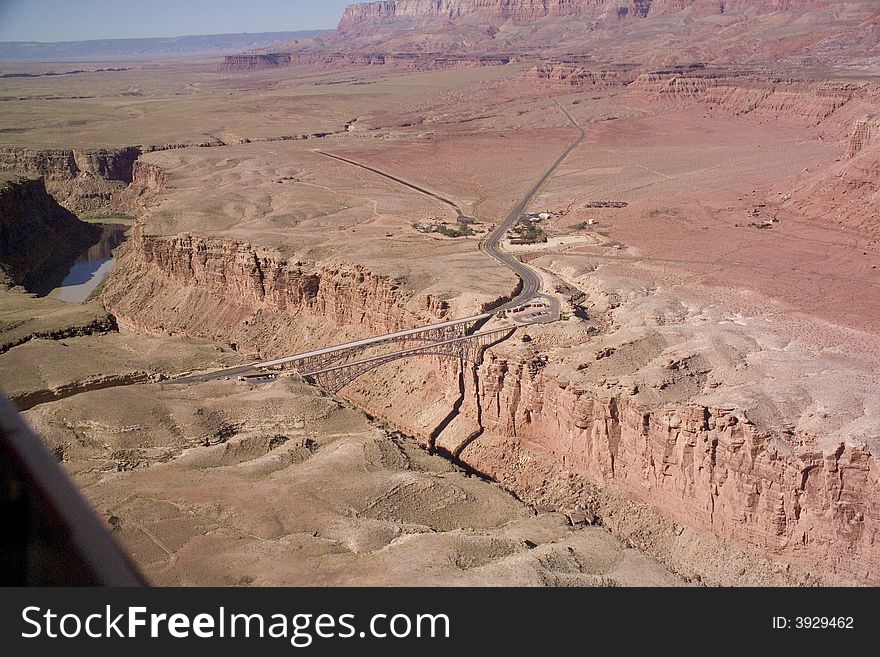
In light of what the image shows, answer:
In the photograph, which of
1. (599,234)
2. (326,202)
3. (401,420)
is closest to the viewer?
(401,420)

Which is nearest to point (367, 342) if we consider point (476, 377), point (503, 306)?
point (476, 377)

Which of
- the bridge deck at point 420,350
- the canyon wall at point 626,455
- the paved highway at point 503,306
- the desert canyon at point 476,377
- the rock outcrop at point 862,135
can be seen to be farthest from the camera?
the rock outcrop at point 862,135

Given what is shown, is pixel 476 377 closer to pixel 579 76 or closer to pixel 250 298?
→ pixel 250 298

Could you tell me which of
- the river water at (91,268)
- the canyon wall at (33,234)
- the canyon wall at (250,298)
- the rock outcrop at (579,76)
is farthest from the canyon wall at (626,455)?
the rock outcrop at (579,76)

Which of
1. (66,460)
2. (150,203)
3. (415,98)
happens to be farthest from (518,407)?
(415,98)

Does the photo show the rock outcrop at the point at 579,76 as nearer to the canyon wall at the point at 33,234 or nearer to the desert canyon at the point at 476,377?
the desert canyon at the point at 476,377
